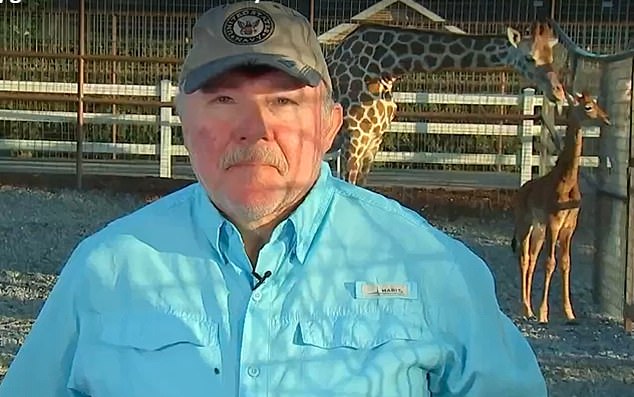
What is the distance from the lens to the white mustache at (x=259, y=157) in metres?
1.50

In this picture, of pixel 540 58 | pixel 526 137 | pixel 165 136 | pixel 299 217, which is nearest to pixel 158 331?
pixel 299 217

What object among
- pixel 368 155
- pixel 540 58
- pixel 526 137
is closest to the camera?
pixel 540 58

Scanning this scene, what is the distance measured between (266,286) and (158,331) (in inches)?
6.0

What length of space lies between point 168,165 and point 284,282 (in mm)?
9178

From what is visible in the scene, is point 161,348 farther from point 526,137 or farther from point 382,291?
point 526,137

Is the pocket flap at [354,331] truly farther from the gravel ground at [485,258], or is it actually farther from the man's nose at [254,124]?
the gravel ground at [485,258]

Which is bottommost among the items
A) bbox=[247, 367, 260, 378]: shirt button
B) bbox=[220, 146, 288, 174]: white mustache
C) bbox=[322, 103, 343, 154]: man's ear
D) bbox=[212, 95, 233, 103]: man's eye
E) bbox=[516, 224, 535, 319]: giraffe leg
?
bbox=[516, 224, 535, 319]: giraffe leg

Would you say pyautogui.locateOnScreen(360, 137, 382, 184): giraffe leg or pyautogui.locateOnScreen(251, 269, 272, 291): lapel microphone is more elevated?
pyautogui.locateOnScreen(251, 269, 272, 291): lapel microphone

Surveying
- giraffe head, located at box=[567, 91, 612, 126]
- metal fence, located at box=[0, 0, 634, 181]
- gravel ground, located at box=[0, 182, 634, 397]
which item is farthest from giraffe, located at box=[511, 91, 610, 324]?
metal fence, located at box=[0, 0, 634, 181]

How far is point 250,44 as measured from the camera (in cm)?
149

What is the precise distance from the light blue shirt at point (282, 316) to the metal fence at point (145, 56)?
333 inches

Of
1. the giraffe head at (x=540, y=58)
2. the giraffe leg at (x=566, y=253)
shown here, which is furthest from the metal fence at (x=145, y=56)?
the giraffe leg at (x=566, y=253)

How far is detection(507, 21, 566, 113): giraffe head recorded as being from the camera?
21.0ft

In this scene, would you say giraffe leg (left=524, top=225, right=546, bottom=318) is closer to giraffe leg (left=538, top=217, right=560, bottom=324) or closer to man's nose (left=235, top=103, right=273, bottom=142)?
giraffe leg (left=538, top=217, right=560, bottom=324)
